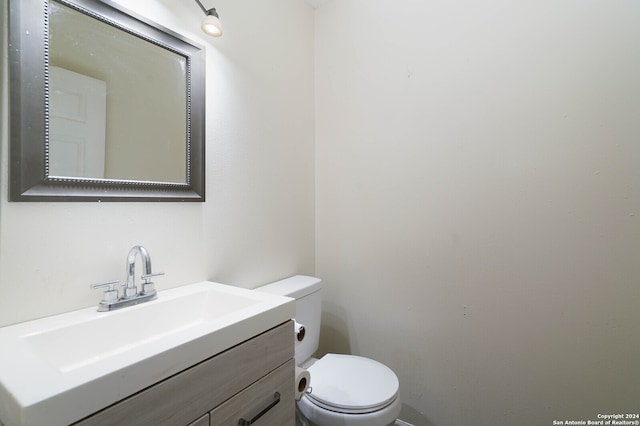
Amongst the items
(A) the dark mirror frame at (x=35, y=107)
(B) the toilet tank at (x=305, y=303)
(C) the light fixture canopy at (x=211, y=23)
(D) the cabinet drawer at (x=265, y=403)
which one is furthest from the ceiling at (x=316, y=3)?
(D) the cabinet drawer at (x=265, y=403)

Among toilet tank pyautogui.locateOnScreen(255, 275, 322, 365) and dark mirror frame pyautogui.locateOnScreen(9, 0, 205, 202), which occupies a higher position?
dark mirror frame pyautogui.locateOnScreen(9, 0, 205, 202)

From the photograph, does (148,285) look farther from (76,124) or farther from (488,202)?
(488,202)

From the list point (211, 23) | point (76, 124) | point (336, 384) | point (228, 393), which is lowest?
point (336, 384)

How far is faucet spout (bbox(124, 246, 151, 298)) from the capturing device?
89cm

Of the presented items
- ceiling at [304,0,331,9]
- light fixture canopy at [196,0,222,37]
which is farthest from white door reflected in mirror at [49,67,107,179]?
ceiling at [304,0,331,9]

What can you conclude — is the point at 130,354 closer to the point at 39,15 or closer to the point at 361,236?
the point at 39,15

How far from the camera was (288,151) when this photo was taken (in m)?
1.61

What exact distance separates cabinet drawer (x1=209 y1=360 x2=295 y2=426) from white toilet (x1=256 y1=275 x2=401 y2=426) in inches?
8.9

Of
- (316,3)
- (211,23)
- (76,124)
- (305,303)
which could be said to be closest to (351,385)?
(305,303)

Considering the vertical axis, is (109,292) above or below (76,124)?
below

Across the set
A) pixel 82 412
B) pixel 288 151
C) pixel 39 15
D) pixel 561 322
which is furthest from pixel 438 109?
pixel 82 412

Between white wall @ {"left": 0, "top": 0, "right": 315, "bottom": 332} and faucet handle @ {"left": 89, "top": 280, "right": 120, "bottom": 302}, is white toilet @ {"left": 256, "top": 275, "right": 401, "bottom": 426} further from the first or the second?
faucet handle @ {"left": 89, "top": 280, "right": 120, "bottom": 302}

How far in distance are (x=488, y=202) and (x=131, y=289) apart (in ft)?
4.77

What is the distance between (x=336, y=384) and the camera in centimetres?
119
